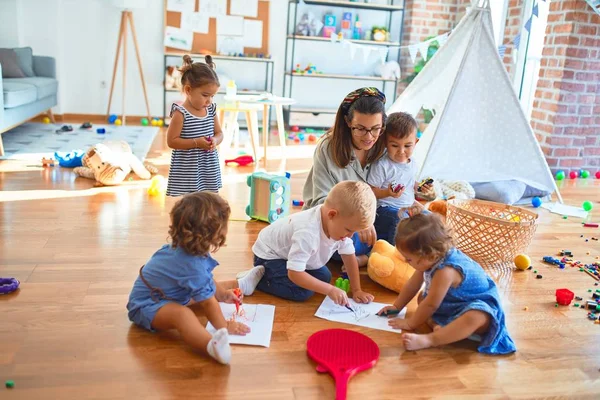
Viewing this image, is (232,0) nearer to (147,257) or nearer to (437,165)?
(437,165)

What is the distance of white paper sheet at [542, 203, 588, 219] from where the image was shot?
10.2 feet

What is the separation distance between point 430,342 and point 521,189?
6.37 feet

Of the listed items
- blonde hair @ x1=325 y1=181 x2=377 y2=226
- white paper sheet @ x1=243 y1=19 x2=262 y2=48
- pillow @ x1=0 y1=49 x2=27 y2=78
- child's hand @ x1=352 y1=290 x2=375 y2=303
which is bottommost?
child's hand @ x1=352 y1=290 x2=375 y2=303

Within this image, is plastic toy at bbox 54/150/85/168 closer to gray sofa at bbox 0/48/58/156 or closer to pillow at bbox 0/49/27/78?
gray sofa at bbox 0/48/58/156

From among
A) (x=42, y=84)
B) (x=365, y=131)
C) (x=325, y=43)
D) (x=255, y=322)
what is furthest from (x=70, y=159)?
(x=325, y=43)

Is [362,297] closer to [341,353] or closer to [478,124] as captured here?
[341,353]

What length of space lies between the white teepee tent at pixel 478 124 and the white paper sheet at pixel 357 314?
1516mm

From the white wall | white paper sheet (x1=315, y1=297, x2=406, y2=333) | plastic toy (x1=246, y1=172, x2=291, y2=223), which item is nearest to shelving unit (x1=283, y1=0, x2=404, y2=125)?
the white wall

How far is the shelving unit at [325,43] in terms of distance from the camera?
5.47m

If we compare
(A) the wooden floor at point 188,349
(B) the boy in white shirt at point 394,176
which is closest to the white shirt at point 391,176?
(B) the boy in white shirt at point 394,176

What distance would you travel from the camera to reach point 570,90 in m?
3.98

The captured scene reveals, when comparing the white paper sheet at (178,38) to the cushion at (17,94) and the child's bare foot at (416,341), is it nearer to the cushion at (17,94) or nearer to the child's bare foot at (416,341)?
the cushion at (17,94)

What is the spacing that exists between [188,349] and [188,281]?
0.18 metres

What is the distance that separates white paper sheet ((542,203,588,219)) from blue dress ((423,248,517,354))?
175cm
